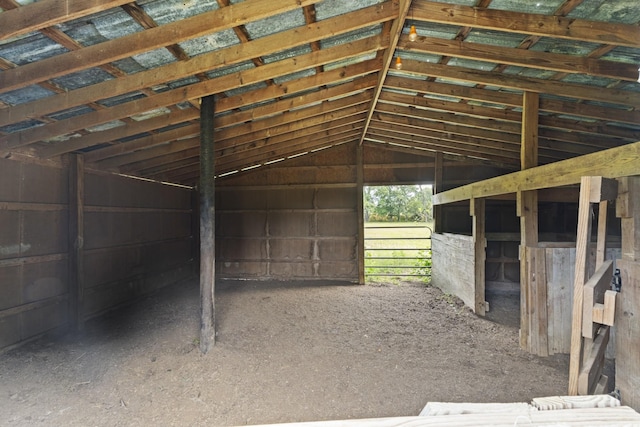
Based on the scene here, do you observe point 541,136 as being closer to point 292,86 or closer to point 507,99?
point 507,99

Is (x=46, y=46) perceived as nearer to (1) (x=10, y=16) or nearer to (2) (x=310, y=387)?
(1) (x=10, y=16)

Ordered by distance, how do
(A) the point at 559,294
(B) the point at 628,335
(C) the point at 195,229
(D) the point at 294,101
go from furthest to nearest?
(C) the point at 195,229 → (D) the point at 294,101 → (A) the point at 559,294 → (B) the point at 628,335

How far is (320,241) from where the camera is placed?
7.21m

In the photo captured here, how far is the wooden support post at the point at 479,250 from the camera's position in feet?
15.1

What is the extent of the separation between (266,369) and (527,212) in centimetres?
303

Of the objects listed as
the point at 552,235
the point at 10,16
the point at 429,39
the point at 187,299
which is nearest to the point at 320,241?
the point at 187,299

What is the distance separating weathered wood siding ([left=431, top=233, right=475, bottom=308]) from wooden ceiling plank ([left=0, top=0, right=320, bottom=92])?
159 inches

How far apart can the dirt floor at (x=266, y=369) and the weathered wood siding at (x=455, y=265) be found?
0.42 meters

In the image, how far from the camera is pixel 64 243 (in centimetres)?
414

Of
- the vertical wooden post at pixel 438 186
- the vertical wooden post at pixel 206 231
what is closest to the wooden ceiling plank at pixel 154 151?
the vertical wooden post at pixel 206 231

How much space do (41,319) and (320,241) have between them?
15.5 feet

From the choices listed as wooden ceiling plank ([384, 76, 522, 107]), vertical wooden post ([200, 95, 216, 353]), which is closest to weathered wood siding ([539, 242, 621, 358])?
wooden ceiling plank ([384, 76, 522, 107])

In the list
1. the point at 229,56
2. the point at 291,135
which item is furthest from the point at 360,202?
the point at 229,56

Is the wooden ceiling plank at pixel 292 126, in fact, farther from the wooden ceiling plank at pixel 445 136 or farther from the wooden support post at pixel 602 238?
the wooden support post at pixel 602 238
